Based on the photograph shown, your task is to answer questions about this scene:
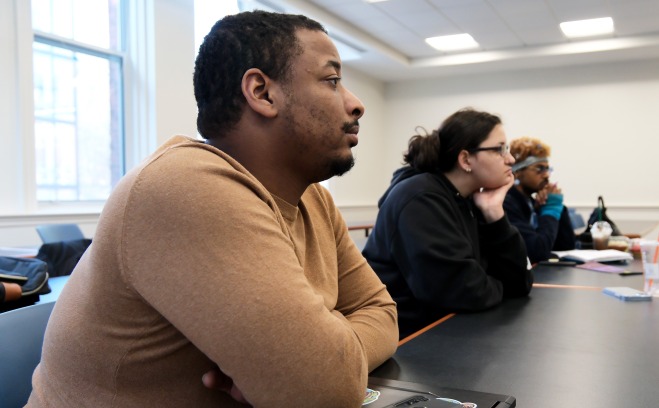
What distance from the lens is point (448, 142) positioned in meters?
2.09

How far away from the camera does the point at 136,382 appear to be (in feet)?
2.51

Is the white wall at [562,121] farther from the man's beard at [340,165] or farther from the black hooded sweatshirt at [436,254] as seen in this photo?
the man's beard at [340,165]

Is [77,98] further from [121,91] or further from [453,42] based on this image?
[453,42]

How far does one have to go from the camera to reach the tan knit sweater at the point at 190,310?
69 centimetres

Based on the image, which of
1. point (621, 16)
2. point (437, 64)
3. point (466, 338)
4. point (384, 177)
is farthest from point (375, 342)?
point (384, 177)

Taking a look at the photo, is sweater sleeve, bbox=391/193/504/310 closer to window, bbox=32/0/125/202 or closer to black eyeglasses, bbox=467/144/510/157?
black eyeglasses, bbox=467/144/510/157

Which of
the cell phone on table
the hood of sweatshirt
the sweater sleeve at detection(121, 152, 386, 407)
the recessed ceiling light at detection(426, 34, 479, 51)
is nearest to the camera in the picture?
the sweater sleeve at detection(121, 152, 386, 407)

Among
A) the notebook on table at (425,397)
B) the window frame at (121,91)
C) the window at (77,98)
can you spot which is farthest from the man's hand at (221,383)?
the window at (77,98)

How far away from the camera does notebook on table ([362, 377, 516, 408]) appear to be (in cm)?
83

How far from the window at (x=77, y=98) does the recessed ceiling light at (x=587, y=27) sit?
17.0ft

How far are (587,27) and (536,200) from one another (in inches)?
194

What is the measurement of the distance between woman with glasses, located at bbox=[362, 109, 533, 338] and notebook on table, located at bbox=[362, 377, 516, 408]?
2.38 ft

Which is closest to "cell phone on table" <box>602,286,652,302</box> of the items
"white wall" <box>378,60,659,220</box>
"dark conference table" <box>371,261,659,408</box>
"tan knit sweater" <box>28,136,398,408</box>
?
"dark conference table" <box>371,261,659,408</box>

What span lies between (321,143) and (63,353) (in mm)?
494
